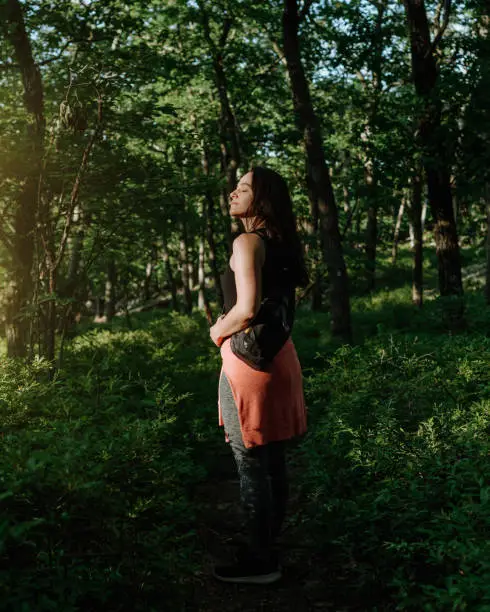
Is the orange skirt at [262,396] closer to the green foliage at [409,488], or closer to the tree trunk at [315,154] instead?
the green foliage at [409,488]

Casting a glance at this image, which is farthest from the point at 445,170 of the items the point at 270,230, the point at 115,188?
the point at 270,230

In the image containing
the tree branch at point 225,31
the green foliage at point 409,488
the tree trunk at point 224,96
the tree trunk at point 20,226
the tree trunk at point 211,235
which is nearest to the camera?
the green foliage at point 409,488

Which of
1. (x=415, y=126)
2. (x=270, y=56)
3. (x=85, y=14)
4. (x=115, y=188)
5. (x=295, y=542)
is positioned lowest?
(x=295, y=542)

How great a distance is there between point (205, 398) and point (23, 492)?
196 inches

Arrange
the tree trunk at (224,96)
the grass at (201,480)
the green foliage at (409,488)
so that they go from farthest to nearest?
the tree trunk at (224,96) < the green foliage at (409,488) < the grass at (201,480)

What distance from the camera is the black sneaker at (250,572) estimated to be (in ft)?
12.0

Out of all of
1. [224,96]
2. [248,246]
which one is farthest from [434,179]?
[248,246]

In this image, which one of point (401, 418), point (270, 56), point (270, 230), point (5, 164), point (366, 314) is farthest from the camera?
point (270, 56)

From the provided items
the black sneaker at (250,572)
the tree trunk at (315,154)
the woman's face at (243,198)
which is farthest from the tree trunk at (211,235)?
the black sneaker at (250,572)

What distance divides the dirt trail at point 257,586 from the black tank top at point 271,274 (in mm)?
1676

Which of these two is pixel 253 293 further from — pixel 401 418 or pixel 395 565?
pixel 401 418

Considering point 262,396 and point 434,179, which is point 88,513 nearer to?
point 262,396

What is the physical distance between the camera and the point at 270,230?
139 inches

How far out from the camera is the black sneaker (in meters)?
3.66
